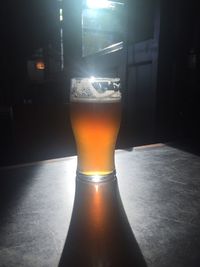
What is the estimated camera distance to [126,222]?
500 mm

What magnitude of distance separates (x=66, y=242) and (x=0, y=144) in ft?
9.92

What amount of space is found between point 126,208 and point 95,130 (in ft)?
0.73

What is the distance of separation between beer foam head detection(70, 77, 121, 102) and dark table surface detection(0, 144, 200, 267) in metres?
0.24

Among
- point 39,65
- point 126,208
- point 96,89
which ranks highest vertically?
point 39,65

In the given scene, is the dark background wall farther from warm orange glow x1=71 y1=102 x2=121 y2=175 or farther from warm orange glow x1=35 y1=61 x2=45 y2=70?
warm orange glow x1=35 y1=61 x2=45 y2=70

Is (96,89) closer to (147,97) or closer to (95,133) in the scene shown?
(95,133)

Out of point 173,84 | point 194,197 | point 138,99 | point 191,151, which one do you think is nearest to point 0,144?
point 138,99

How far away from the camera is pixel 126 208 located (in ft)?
1.85

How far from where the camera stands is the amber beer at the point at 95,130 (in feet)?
2.19

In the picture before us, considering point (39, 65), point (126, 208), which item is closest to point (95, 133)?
point (126, 208)

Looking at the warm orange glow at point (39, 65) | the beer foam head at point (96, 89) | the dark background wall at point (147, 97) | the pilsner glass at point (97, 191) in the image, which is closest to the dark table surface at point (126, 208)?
the pilsner glass at point (97, 191)

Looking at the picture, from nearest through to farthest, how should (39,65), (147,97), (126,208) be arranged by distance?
(126,208)
(147,97)
(39,65)

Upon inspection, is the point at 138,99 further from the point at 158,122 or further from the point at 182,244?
the point at 182,244

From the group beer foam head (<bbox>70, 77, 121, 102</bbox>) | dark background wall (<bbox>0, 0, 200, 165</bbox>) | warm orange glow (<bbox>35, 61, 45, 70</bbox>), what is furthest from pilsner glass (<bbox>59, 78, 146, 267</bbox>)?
warm orange glow (<bbox>35, 61, 45, 70</bbox>)
